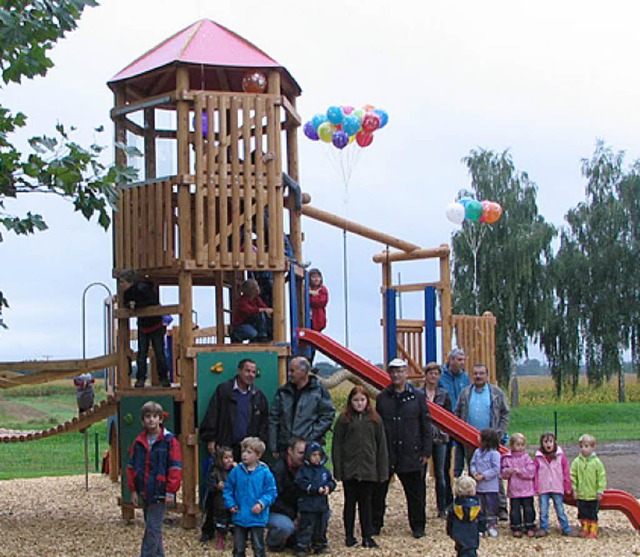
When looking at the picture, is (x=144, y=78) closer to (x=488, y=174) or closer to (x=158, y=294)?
(x=158, y=294)

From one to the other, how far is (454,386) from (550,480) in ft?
5.79

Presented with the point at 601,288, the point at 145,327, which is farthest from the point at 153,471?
the point at 601,288

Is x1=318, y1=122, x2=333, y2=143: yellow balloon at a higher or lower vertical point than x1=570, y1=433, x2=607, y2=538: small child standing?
higher

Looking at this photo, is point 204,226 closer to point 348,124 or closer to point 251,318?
point 251,318

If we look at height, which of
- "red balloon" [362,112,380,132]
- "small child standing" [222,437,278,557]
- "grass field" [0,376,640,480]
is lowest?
"grass field" [0,376,640,480]

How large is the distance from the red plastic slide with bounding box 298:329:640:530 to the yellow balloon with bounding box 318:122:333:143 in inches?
194

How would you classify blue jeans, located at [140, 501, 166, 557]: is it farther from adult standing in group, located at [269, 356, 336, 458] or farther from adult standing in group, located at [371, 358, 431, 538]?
adult standing in group, located at [371, 358, 431, 538]

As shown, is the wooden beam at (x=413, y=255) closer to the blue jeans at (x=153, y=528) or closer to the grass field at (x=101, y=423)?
the grass field at (x=101, y=423)

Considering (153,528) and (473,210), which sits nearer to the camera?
(153,528)

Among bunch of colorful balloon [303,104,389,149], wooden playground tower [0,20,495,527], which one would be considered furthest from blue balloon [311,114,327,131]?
wooden playground tower [0,20,495,527]

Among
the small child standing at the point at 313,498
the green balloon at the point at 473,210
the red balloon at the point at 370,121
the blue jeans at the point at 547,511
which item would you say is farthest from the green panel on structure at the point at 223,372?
the green balloon at the point at 473,210

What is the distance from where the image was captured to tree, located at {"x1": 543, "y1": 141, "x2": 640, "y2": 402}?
127ft

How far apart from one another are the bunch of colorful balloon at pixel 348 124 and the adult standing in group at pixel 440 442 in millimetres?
5033

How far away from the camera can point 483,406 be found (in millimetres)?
10859
